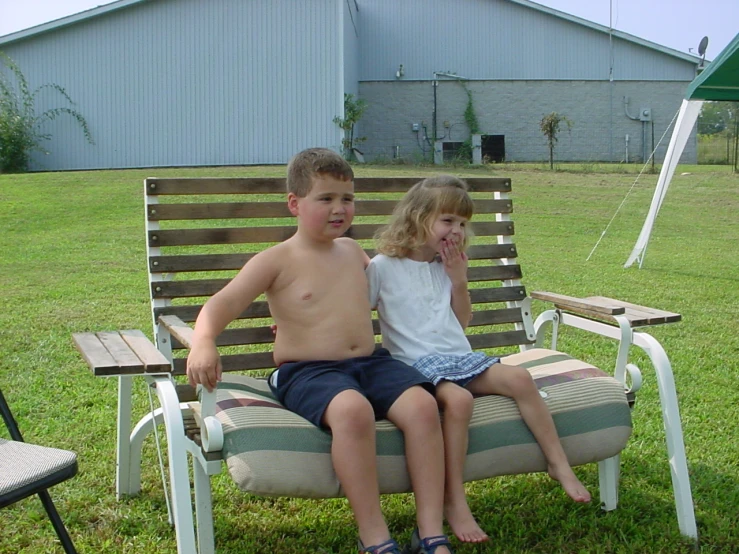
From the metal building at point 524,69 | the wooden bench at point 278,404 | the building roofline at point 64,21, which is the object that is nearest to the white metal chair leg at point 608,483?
the wooden bench at point 278,404

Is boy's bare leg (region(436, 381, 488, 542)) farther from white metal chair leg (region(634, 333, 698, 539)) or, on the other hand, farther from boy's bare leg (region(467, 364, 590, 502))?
white metal chair leg (region(634, 333, 698, 539))

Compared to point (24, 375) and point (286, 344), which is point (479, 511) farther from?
point (24, 375)

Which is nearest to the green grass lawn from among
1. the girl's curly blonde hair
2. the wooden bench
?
the wooden bench

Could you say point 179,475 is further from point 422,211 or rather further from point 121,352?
point 422,211

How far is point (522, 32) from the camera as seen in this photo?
2730cm

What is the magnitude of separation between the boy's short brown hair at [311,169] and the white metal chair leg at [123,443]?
99cm

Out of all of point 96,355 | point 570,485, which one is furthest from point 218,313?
point 570,485

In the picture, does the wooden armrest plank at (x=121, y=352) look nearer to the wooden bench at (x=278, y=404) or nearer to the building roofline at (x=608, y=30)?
the wooden bench at (x=278, y=404)

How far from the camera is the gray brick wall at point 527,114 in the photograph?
26688mm

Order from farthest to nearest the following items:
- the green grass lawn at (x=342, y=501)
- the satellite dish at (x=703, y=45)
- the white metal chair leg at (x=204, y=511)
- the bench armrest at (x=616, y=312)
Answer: the satellite dish at (x=703, y=45)
the bench armrest at (x=616, y=312)
the green grass lawn at (x=342, y=501)
the white metal chair leg at (x=204, y=511)

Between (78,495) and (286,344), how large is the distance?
112 cm

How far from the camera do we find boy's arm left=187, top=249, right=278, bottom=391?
2594 millimetres

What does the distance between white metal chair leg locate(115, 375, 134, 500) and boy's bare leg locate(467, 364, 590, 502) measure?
1.40 metres

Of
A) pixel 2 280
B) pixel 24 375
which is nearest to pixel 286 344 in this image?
pixel 24 375
